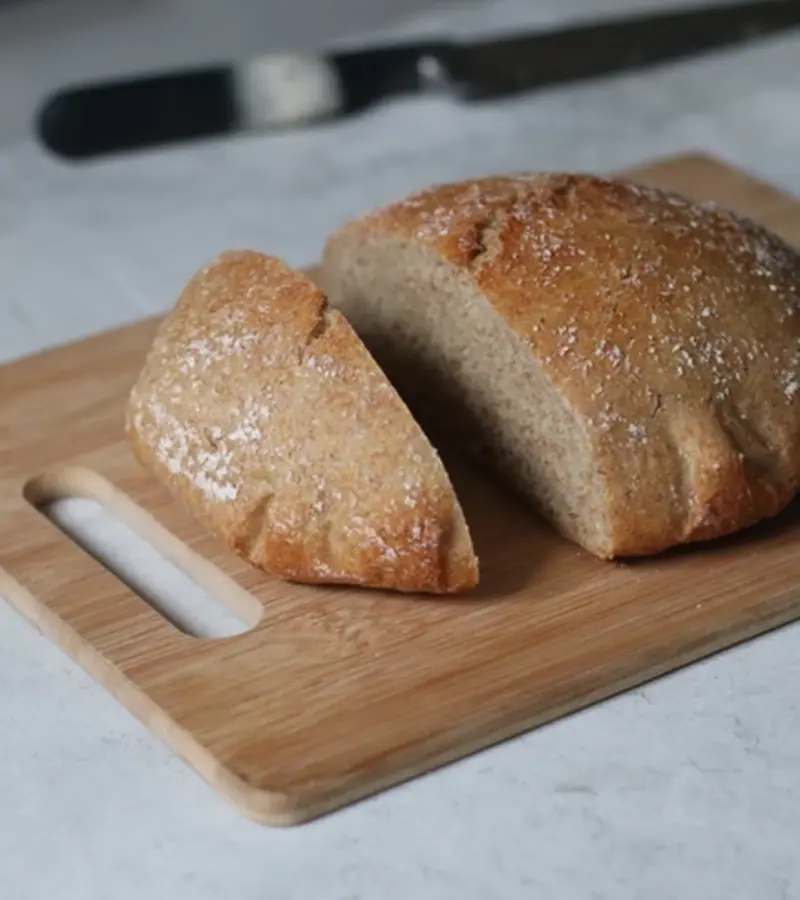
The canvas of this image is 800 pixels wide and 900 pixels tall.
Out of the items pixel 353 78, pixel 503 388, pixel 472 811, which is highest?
pixel 353 78

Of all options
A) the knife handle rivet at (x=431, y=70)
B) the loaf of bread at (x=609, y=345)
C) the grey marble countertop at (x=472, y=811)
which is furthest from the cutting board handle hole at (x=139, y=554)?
the knife handle rivet at (x=431, y=70)

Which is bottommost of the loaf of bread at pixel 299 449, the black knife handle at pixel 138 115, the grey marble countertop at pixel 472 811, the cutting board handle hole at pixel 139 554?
the grey marble countertop at pixel 472 811

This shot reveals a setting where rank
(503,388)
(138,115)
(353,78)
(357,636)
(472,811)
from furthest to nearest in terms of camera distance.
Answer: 1. (353,78)
2. (138,115)
3. (503,388)
4. (357,636)
5. (472,811)

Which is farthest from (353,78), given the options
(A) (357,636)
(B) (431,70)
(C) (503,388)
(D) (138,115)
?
(A) (357,636)

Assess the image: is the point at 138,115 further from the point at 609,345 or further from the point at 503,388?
the point at 609,345

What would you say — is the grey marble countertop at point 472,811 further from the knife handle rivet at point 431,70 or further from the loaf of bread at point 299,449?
the knife handle rivet at point 431,70

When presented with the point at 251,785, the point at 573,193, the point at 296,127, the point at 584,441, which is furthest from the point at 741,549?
the point at 296,127
